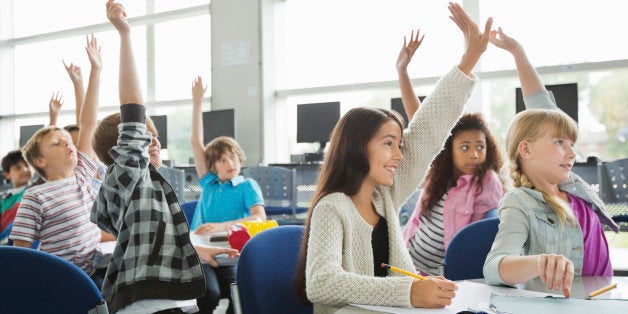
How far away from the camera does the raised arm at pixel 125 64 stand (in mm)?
1604

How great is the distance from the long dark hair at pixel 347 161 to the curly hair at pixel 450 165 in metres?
0.94

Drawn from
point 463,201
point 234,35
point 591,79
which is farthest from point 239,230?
point 234,35

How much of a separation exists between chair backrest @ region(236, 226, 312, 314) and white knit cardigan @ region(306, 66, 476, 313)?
0.13 m

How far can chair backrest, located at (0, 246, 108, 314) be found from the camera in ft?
3.64

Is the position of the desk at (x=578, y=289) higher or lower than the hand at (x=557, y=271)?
lower

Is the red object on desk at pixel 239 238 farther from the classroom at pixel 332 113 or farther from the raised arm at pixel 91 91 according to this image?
the raised arm at pixel 91 91

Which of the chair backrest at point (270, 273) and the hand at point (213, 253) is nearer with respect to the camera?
the chair backrest at point (270, 273)

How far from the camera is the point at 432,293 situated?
3.30 ft

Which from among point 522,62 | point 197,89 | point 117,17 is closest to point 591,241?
point 522,62

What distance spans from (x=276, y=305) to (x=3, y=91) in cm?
882

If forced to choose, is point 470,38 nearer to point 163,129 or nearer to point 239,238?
point 239,238

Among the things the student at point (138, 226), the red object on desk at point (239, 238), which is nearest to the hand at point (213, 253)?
the red object on desk at point (239, 238)

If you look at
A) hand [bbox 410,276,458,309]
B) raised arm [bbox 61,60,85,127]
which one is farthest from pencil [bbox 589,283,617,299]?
raised arm [bbox 61,60,85,127]

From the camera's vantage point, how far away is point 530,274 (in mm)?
1151
